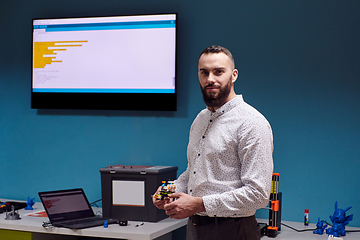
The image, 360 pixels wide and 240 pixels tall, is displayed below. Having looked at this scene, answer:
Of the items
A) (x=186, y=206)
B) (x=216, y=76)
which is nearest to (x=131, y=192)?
(x=186, y=206)

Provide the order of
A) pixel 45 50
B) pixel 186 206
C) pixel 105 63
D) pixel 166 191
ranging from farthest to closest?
pixel 45 50, pixel 105 63, pixel 166 191, pixel 186 206

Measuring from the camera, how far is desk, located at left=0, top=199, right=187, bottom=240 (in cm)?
217

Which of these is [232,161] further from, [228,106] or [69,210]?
[69,210]

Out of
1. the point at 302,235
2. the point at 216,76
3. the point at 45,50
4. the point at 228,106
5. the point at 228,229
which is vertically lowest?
the point at 302,235

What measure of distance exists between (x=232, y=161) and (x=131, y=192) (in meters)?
1.11

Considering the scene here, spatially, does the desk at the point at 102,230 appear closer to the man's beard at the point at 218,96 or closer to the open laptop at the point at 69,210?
the open laptop at the point at 69,210

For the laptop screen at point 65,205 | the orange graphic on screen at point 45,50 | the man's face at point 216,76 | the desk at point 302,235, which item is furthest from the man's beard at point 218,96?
the orange graphic on screen at point 45,50

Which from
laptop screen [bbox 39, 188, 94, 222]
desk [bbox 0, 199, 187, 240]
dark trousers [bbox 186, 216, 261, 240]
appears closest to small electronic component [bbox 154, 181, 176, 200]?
dark trousers [bbox 186, 216, 261, 240]

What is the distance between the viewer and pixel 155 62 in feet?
9.41

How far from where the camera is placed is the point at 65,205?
2498mm

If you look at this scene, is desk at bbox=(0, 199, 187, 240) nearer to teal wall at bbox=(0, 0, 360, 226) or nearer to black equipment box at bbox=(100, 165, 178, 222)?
black equipment box at bbox=(100, 165, 178, 222)

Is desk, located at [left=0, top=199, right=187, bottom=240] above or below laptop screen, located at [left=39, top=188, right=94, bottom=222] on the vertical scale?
below

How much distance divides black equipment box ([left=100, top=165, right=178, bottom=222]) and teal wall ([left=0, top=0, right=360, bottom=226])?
459 mm

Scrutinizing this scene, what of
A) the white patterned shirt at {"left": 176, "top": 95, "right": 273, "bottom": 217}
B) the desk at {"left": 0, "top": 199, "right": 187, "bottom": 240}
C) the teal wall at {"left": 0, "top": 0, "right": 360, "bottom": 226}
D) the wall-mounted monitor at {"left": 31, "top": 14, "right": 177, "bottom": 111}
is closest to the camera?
the white patterned shirt at {"left": 176, "top": 95, "right": 273, "bottom": 217}
